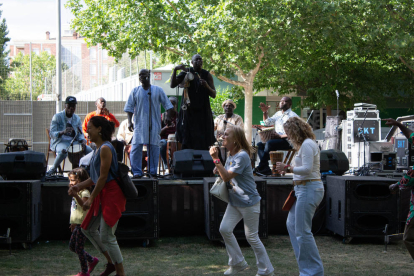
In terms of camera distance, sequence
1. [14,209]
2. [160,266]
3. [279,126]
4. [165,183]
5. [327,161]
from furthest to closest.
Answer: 1. [279,126]
2. [327,161]
3. [165,183]
4. [14,209]
5. [160,266]

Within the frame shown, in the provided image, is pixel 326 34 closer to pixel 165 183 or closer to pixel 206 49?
pixel 206 49

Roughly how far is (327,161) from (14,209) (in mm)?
4804

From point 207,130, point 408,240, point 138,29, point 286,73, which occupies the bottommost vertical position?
point 408,240

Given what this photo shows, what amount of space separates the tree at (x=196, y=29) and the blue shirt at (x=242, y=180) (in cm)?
1559

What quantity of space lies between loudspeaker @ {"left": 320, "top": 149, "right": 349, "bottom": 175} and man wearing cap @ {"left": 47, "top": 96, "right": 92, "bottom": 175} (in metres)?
4.20

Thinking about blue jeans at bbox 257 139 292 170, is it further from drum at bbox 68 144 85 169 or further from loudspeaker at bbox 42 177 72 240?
loudspeaker at bbox 42 177 72 240

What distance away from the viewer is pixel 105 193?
492 cm

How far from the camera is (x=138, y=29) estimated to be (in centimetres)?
2247

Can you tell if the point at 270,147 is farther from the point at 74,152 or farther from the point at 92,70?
the point at 92,70

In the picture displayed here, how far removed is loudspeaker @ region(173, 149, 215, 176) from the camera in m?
7.88

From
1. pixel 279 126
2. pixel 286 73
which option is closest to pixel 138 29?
pixel 286 73

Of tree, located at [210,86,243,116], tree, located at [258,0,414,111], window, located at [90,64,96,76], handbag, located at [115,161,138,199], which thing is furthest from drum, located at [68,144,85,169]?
tree, located at [210,86,243,116]

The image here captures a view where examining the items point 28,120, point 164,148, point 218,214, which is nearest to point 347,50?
point 28,120

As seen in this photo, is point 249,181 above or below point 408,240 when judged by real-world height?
above
